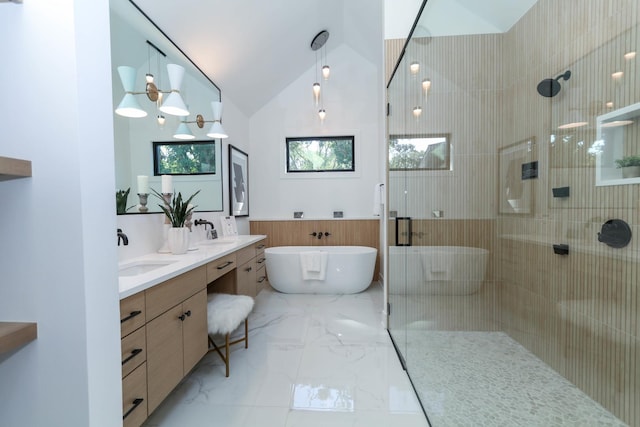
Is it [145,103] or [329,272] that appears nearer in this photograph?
[145,103]

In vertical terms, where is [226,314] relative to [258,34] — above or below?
below

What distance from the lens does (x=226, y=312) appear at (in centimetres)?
176

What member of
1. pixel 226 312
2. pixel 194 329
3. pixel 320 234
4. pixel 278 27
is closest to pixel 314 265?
pixel 320 234

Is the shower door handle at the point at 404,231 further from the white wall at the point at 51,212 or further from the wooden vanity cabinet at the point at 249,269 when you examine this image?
the white wall at the point at 51,212

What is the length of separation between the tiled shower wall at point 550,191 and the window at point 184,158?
1.99m

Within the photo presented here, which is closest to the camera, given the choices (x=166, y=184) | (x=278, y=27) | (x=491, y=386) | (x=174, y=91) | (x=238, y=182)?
(x=491, y=386)

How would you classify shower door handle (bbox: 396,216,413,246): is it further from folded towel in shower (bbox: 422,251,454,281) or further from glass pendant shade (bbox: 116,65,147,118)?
glass pendant shade (bbox: 116,65,147,118)

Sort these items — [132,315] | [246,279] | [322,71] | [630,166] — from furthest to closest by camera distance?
[322,71], [246,279], [132,315], [630,166]

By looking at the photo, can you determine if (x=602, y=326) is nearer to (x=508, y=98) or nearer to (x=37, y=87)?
(x=508, y=98)

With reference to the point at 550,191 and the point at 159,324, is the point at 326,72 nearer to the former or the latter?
the point at 550,191

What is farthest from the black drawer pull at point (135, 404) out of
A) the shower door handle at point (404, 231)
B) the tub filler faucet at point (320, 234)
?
the tub filler faucet at point (320, 234)

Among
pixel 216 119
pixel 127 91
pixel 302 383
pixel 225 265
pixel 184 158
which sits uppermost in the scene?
pixel 216 119

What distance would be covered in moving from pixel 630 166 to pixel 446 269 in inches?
37.7

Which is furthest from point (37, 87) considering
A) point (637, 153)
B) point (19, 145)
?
point (637, 153)
